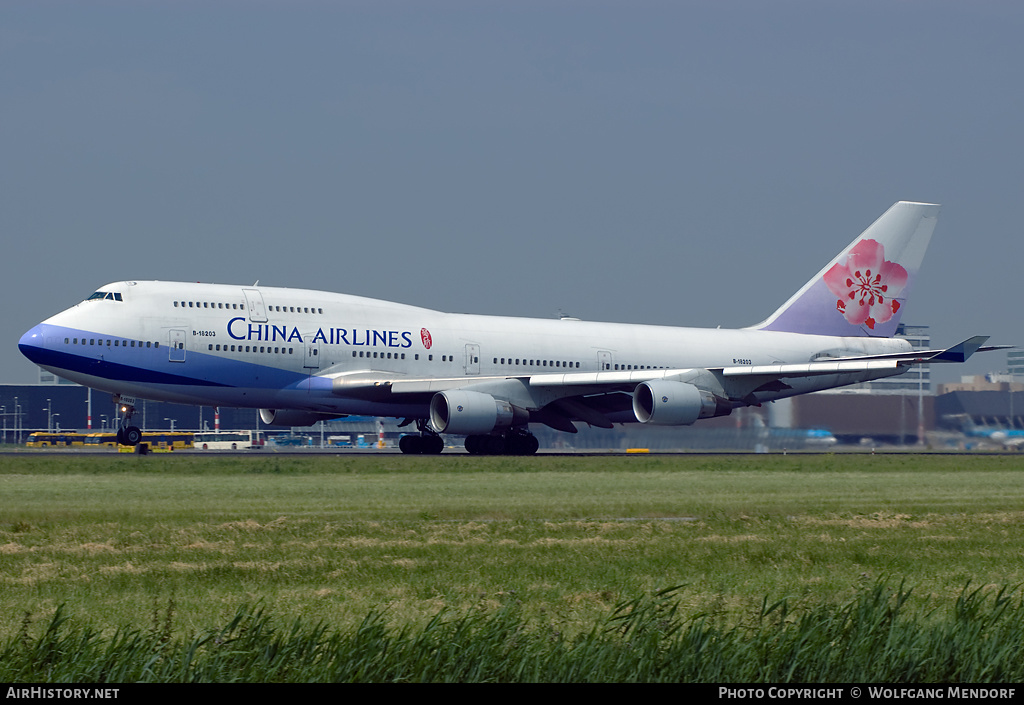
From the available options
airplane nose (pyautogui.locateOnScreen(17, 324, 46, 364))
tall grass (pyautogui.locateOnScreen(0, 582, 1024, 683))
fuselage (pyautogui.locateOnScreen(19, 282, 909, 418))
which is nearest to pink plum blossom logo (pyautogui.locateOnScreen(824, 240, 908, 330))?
fuselage (pyautogui.locateOnScreen(19, 282, 909, 418))

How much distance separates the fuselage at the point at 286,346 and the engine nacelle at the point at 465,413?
73.2 inches

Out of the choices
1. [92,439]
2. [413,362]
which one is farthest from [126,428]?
[92,439]

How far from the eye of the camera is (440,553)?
14.6 metres

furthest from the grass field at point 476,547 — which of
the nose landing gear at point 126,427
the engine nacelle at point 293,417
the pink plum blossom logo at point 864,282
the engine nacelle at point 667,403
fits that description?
the pink plum blossom logo at point 864,282

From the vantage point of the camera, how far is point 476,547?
1520cm

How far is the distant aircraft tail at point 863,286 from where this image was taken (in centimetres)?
5006

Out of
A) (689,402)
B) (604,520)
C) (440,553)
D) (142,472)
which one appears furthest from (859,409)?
(440,553)

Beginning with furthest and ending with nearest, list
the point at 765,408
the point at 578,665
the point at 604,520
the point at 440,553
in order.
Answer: the point at 765,408 < the point at 604,520 < the point at 440,553 < the point at 578,665

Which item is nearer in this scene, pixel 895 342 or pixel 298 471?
pixel 298 471

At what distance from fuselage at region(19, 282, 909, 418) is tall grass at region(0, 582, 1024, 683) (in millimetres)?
29285

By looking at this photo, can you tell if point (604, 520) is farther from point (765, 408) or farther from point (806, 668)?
point (765, 408)

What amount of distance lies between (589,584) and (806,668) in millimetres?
3874

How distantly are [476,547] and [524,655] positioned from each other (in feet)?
21.2

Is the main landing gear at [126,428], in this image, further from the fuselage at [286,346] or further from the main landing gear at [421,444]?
the main landing gear at [421,444]
